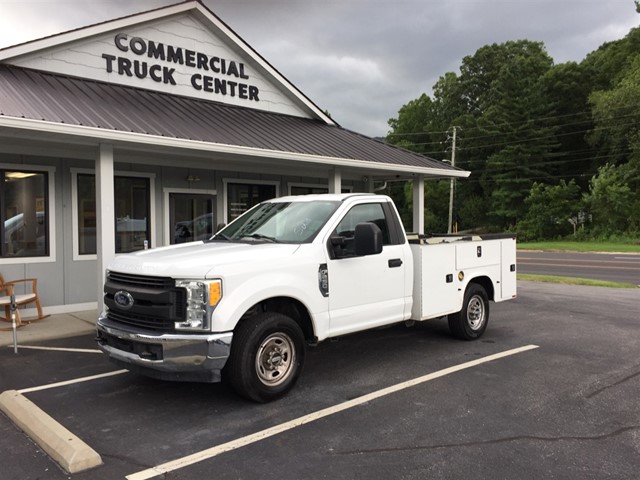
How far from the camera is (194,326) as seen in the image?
435 centimetres

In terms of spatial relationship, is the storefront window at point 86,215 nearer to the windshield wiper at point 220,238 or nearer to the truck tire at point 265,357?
the windshield wiper at point 220,238

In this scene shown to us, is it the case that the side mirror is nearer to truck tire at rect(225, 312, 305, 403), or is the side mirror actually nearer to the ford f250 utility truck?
the ford f250 utility truck

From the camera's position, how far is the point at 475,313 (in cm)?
738

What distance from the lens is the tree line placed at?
39.4m

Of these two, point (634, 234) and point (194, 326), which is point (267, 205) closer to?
point (194, 326)

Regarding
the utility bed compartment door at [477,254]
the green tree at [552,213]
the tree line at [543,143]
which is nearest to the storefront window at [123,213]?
the utility bed compartment door at [477,254]

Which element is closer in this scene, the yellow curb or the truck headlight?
the yellow curb

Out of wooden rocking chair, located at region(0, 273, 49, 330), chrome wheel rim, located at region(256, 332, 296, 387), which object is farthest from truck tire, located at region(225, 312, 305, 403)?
wooden rocking chair, located at region(0, 273, 49, 330)

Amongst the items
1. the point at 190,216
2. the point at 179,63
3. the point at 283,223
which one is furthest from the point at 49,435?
the point at 179,63

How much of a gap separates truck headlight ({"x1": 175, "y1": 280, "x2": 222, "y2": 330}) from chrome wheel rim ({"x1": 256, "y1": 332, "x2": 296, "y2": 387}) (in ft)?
2.01

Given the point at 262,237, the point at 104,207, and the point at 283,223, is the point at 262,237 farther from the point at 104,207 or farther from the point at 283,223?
the point at 104,207

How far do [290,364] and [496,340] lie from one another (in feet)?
12.2

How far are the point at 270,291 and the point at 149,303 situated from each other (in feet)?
3.57

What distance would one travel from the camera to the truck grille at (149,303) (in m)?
4.40
